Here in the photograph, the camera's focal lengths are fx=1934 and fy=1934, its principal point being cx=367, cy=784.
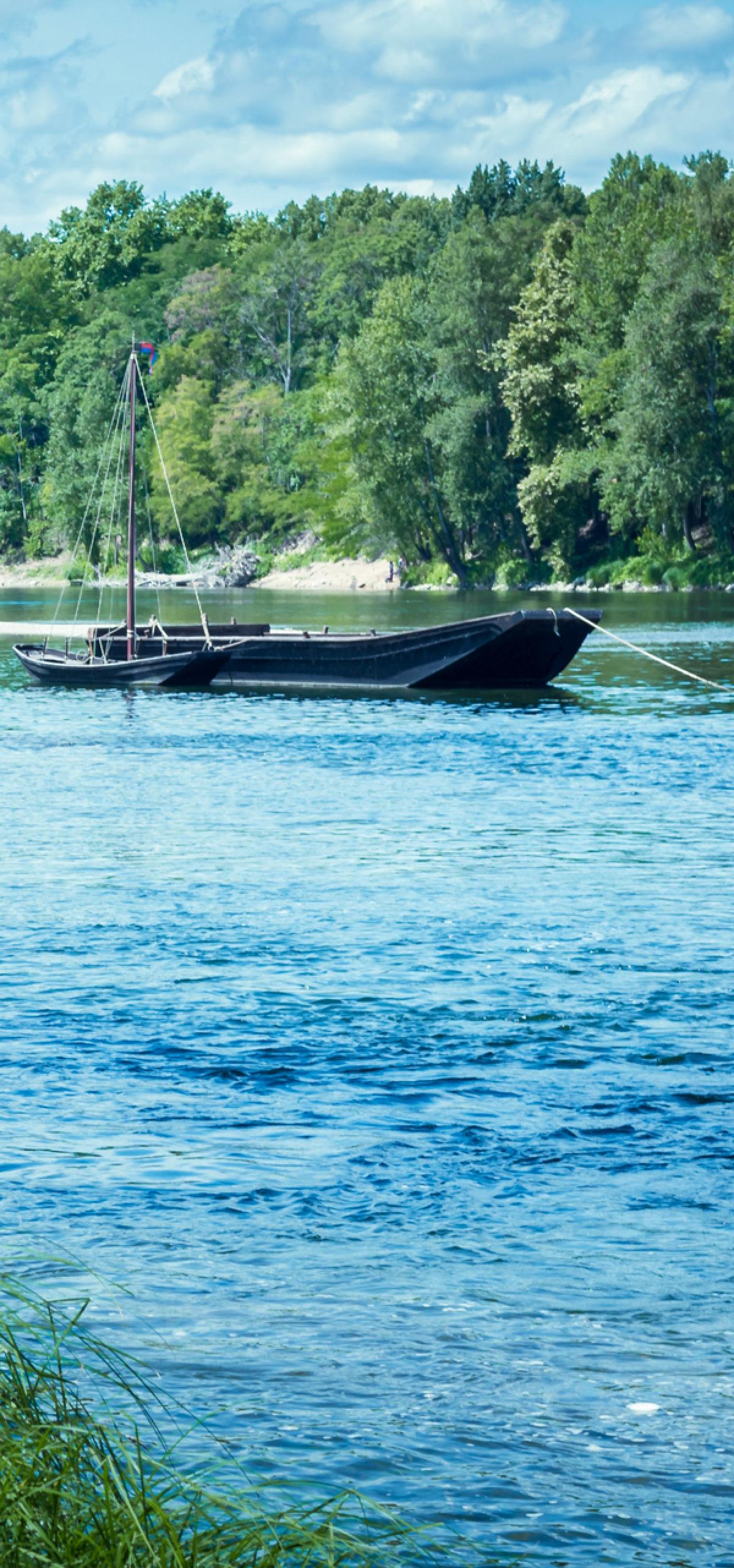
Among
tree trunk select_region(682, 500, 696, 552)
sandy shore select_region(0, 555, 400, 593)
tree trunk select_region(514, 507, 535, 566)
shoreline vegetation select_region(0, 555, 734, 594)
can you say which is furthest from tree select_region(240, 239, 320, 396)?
tree trunk select_region(682, 500, 696, 552)

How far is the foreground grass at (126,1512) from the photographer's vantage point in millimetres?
4195

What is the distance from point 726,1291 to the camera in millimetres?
7242

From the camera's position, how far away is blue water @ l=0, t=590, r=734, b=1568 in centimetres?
607

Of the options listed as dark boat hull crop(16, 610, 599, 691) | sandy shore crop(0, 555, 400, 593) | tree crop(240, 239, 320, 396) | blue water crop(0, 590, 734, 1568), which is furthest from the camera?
tree crop(240, 239, 320, 396)

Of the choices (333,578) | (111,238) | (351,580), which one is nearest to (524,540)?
(351,580)

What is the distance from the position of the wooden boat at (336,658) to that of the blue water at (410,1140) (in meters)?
18.9

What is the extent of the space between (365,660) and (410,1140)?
33599 mm

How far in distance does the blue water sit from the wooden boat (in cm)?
1891

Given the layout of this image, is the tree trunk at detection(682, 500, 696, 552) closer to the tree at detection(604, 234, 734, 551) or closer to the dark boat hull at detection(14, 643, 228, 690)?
the tree at detection(604, 234, 734, 551)

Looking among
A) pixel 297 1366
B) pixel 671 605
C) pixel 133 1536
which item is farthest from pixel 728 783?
pixel 671 605

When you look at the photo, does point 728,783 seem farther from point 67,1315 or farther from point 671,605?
point 671,605

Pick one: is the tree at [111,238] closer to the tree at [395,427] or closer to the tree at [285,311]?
the tree at [285,311]

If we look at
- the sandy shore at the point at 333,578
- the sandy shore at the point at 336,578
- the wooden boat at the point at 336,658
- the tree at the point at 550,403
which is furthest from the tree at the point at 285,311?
the wooden boat at the point at 336,658

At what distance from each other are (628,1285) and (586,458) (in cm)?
8213
